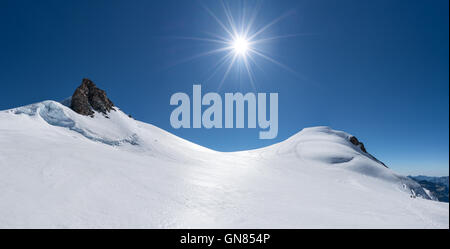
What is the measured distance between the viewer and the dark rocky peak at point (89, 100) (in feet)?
91.5

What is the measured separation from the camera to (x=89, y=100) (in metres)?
32.3

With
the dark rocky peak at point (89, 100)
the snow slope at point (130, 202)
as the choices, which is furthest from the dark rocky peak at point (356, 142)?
the dark rocky peak at point (89, 100)

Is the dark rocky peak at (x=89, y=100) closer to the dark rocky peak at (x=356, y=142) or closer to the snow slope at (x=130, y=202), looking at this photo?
the snow slope at (x=130, y=202)

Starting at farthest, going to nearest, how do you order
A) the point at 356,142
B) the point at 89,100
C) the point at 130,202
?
the point at 356,142 < the point at 89,100 < the point at 130,202

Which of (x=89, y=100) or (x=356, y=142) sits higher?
(x=89, y=100)

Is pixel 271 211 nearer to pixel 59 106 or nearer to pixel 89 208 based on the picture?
pixel 89 208

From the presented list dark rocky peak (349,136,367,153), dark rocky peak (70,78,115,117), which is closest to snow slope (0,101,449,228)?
dark rocky peak (70,78,115,117)

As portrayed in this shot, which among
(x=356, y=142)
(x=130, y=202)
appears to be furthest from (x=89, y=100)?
(x=356, y=142)

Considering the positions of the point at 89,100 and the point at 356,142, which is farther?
the point at 356,142

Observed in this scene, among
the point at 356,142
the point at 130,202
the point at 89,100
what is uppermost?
the point at 89,100

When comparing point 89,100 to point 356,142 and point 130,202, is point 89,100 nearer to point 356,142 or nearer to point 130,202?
point 130,202

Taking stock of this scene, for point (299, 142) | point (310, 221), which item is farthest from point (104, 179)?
point (299, 142)

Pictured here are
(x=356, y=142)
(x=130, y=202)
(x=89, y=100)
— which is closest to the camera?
(x=130, y=202)
